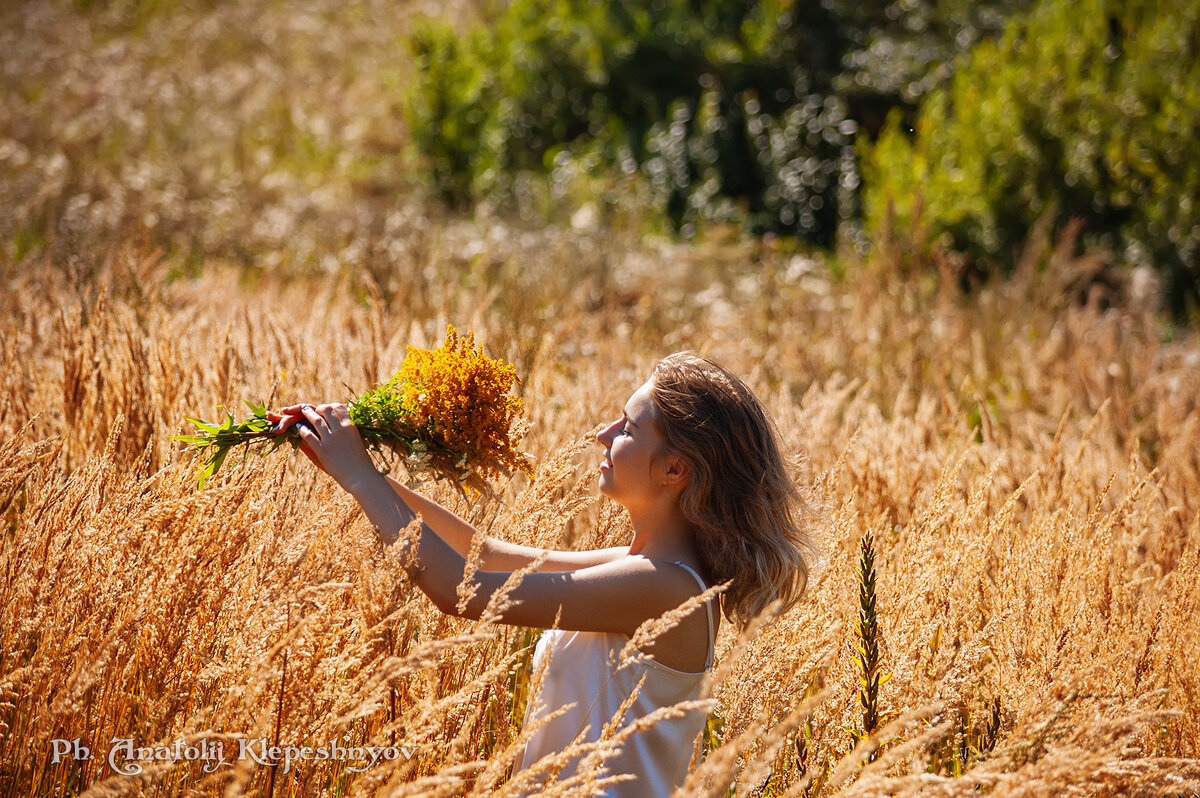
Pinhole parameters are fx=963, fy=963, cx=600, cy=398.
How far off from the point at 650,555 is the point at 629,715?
1.05 ft

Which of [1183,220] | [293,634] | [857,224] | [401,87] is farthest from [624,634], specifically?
[401,87]

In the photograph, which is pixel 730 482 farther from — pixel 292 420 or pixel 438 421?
pixel 292 420

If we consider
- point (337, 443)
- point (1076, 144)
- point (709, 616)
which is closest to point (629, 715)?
point (709, 616)

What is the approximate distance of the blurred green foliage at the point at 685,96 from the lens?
975 cm

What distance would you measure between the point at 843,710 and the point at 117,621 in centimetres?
140

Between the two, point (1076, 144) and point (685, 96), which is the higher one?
point (685, 96)

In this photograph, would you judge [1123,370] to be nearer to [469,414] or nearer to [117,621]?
[469,414]

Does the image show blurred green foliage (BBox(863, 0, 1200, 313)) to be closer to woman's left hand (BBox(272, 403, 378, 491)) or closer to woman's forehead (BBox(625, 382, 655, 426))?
woman's forehead (BBox(625, 382, 655, 426))

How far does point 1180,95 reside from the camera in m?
7.03

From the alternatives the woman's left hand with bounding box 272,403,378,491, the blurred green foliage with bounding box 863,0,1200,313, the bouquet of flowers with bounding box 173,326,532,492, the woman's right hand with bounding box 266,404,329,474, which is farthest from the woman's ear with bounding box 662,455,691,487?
the blurred green foliage with bounding box 863,0,1200,313

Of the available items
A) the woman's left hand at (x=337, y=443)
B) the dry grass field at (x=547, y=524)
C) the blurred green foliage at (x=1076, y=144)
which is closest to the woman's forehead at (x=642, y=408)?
the dry grass field at (x=547, y=524)

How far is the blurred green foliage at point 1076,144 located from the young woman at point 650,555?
219 inches

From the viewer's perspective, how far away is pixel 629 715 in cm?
191

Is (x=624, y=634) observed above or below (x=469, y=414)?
below
